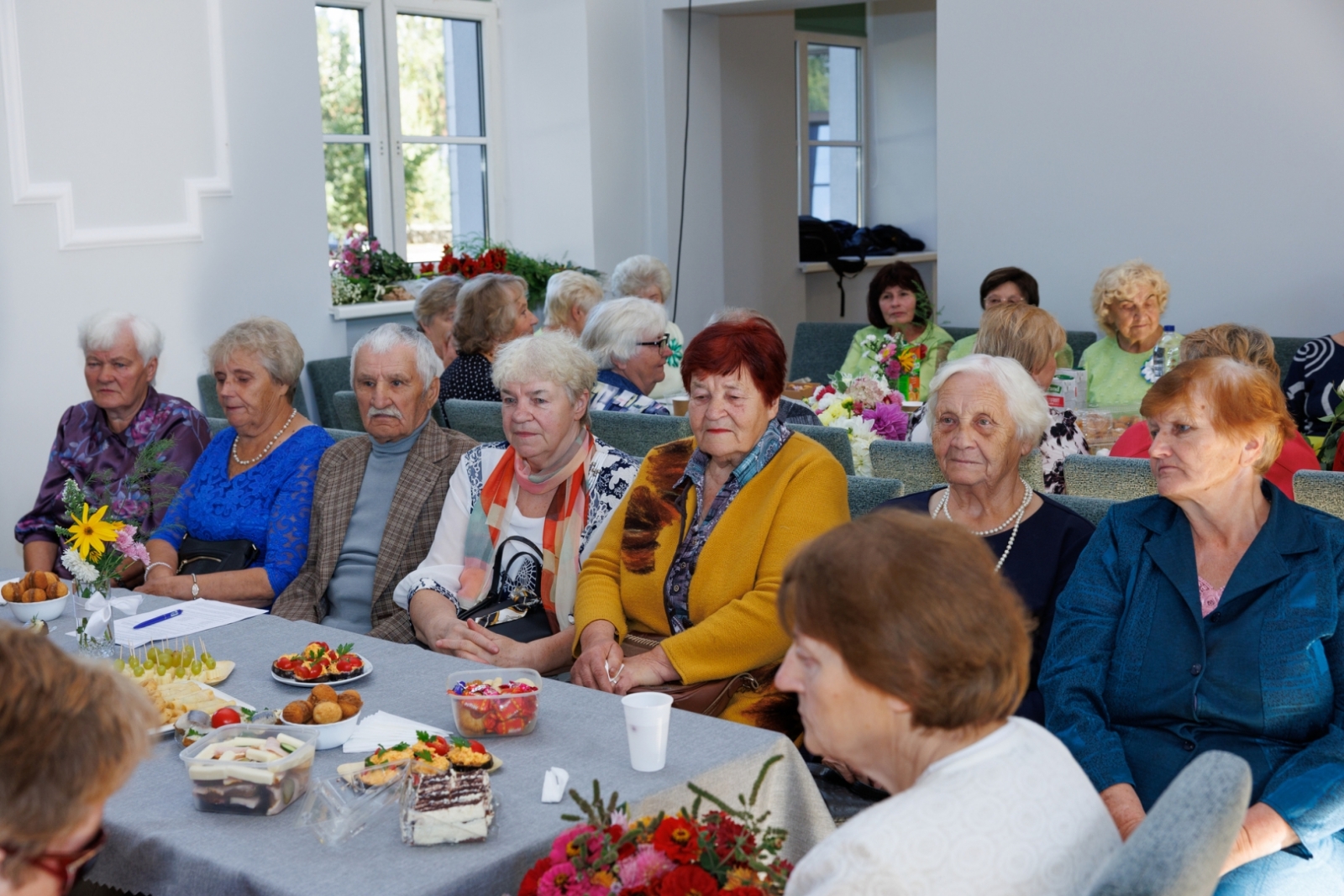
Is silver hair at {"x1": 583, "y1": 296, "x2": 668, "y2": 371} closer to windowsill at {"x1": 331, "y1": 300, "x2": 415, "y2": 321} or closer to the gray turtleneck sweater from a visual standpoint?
the gray turtleneck sweater

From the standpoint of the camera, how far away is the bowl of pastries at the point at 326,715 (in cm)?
184

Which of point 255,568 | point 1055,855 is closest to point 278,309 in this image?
point 255,568

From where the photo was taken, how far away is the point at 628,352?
13.1 feet

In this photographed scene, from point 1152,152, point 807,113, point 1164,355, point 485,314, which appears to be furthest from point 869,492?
point 807,113

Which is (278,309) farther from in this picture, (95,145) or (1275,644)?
(1275,644)

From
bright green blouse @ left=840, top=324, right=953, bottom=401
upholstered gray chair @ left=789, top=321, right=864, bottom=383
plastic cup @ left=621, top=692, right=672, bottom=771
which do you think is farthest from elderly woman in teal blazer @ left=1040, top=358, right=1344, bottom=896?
upholstered gray chair @ left=789, top=321, right=864, bottom=383

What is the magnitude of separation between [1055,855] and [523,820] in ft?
2.35

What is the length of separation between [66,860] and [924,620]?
71 centimetres

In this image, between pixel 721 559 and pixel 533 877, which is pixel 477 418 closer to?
pixel 721 559

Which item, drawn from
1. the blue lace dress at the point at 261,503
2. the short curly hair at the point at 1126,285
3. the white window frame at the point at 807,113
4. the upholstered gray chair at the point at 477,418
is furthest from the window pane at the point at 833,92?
the blue lace dress at the point at 261,503

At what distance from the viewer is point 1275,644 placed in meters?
1.96

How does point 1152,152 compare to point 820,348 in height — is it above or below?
above

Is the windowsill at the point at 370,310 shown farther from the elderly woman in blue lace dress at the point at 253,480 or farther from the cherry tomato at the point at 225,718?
the cherry tomato at the point at 225,718

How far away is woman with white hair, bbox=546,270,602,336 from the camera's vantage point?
530cm
